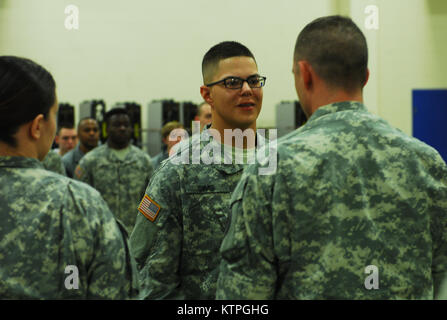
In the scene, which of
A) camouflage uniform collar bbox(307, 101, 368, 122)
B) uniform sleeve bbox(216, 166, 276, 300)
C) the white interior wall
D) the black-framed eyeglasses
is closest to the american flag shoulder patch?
the black-framed eyeglasses

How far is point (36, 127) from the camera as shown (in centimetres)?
142

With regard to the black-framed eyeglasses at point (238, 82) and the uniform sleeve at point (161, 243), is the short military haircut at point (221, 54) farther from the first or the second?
the uniform sleeve at point (161, 243)

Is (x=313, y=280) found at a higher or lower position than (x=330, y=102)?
lower

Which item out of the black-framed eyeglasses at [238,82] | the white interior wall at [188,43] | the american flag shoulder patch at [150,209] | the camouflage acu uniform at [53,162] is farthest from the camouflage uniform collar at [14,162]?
the white interior wall at [188,43]

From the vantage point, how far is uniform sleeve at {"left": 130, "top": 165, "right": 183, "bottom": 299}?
2.03 m

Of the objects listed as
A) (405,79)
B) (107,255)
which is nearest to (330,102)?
(107,255)

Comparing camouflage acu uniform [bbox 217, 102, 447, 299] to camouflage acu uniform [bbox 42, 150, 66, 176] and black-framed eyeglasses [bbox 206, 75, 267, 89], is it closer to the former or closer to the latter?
black-framed eyeglasses [bbox 206, 75, 267, 89]

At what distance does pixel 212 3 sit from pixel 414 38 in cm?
312

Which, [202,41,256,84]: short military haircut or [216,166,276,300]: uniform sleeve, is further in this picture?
[202,41,256,84]: short military haircut

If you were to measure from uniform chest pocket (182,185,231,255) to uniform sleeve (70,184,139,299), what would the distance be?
0.66 metres

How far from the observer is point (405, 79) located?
823cm

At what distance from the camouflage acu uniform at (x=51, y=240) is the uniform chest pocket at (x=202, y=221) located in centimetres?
67

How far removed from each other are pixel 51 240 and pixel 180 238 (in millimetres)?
787

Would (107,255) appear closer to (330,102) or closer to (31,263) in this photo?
(31,263)
